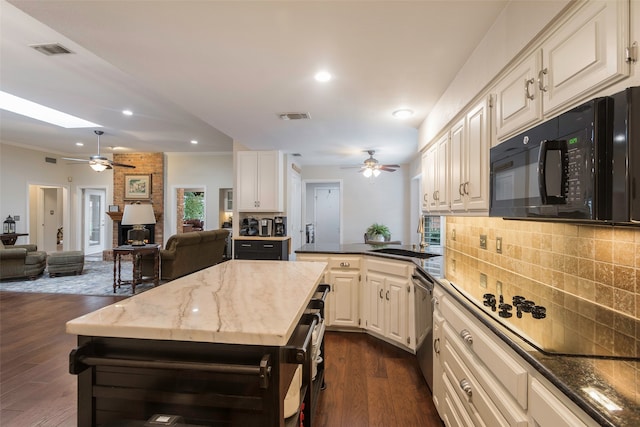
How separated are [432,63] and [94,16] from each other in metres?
2.19

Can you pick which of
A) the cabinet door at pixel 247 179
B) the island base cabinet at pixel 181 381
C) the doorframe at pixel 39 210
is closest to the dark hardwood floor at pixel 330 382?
the island base cabinet at pixel 181 381

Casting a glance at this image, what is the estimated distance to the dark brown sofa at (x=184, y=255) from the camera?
5219mm

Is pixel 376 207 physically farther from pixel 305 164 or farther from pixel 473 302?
pixel 473 302

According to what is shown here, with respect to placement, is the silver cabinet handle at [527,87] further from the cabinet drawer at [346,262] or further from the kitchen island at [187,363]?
the cabinet drawer at [346,262]

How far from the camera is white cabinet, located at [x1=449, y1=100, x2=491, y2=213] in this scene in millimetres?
1840

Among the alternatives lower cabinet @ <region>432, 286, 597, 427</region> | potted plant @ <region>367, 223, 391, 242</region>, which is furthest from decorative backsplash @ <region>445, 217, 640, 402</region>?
potted plant @ <region>367, 223, 391, 242</region>

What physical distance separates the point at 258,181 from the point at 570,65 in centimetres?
468

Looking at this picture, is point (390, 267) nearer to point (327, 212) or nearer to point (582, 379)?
point (582, 379)

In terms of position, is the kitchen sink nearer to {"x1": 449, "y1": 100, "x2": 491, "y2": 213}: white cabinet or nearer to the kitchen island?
{"x1": 449, "y1": 100, "x2": 491, "y2": 213}: white cabinet

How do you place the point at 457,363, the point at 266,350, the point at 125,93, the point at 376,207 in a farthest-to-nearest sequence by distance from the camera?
1. the point at 376,207
2. the point at 125,93
3. the point at 457,363
4. the point at 266,350

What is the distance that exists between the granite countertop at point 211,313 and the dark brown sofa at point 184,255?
412 centimetres

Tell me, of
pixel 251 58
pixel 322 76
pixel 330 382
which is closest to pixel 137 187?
pixel 251 58

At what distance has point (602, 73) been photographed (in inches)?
37.6

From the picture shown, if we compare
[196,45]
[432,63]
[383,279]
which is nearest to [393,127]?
[432,63]
